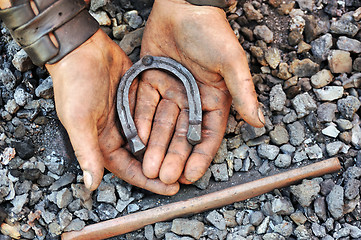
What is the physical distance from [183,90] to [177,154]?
0.47 metres

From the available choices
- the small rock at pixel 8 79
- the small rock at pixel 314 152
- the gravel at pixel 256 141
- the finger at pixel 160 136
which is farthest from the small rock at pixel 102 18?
the small rock at pixel 314 152

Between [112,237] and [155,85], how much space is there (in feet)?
3.19

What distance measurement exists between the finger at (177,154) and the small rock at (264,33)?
2.89ft

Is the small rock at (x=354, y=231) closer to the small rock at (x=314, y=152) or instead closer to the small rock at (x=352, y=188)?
the small rock at (x=352, y=188)

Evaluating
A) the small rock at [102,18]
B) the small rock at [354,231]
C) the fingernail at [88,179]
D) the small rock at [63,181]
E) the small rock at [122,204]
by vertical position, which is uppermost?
the small rock at [102,18]

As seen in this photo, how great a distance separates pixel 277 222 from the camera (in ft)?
8.21

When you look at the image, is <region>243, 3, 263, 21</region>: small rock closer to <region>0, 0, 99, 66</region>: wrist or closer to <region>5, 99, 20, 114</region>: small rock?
<region>0, 0, 99, 66</region>: wrist

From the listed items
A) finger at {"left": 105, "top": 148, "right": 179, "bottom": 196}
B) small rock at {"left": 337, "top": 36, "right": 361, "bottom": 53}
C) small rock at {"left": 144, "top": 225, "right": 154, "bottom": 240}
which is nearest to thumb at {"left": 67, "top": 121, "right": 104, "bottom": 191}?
finger at {"left": 105, "top": 148, "right": 179, "bottom": 196}

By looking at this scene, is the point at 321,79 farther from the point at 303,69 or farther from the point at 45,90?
the point at 45,90

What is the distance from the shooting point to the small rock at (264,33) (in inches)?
122

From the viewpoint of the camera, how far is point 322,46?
3051mm

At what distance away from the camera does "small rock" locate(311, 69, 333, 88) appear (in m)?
2.92

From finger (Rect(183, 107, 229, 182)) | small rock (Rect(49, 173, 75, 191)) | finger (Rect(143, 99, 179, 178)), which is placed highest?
finger (Rect(143, 99, 179, 178))

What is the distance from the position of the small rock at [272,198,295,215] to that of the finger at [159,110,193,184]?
0.58 metres
